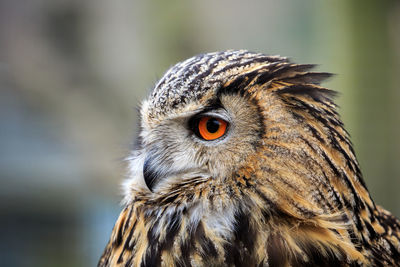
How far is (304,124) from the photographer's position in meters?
1.18

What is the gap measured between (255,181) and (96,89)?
3.64m

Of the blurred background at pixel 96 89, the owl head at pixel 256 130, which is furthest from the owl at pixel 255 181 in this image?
the blurred background at pixel 96 89

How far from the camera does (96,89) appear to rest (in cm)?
455

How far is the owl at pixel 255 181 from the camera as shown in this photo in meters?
1.15

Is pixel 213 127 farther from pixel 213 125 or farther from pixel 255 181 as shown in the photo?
pixel 255 181

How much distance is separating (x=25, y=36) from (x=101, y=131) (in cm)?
133

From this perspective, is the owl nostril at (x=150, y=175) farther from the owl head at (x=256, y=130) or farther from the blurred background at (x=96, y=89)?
the blurred background at (x=96, y=89)

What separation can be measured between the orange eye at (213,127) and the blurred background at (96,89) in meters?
2.59

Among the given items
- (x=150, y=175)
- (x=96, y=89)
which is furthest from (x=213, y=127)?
(x=96, y=89)

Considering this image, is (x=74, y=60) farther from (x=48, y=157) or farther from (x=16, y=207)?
(x=16, y=207)

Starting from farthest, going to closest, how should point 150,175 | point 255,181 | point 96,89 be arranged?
point 96,89
point 150,175
point 255,181

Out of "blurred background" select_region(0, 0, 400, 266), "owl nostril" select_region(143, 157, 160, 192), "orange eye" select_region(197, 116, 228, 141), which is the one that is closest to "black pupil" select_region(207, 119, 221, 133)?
"orange eye" select_region(197, 116, 228, 141)

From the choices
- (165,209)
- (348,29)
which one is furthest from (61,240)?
(165,209)

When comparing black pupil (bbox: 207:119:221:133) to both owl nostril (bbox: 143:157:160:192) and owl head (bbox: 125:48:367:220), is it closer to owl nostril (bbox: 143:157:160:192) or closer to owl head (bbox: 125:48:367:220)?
owl head (bbox: 125:48:367:220)
